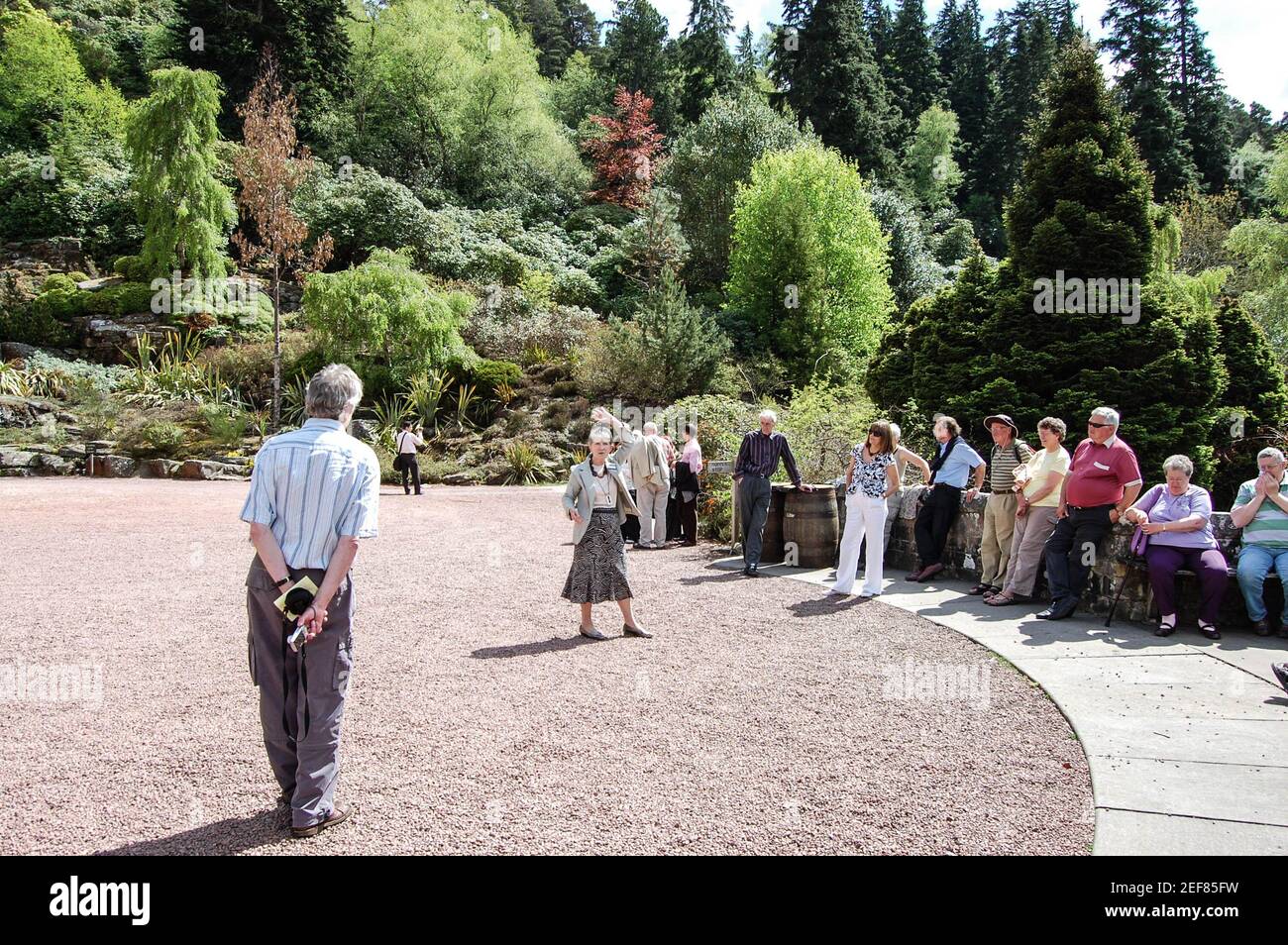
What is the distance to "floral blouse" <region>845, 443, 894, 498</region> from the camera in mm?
8266

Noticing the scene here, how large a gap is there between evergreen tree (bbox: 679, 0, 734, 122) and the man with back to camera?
48.9m

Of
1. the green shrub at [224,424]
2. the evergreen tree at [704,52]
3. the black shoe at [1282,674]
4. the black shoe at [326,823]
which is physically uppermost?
the evergreen tree at [704,52]

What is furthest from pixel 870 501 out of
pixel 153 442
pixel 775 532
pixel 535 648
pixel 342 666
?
pixel 153 442

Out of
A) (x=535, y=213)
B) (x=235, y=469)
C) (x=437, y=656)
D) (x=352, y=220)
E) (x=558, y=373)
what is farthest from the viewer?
(x=535, y=213)

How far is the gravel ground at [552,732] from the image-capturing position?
3.38 metres

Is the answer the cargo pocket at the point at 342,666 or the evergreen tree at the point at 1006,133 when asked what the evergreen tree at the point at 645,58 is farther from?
the cargo pocket at the point at 342,666

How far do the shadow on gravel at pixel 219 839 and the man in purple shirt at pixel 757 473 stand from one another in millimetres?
6481

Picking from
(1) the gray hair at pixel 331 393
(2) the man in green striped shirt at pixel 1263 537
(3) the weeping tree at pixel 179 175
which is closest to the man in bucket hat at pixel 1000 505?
(2) the man in green striped shirt at pixel 1263 537

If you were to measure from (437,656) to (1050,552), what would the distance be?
16.8 feet

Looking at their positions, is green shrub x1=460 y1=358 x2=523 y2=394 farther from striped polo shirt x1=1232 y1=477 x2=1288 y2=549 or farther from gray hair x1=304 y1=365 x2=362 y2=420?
gray hair x1=304 y1=365 x2=362 y2=420

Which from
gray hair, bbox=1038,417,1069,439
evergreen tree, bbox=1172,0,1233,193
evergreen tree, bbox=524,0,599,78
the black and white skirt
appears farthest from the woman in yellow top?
evergreen tree, bbox=524,0,599,78
